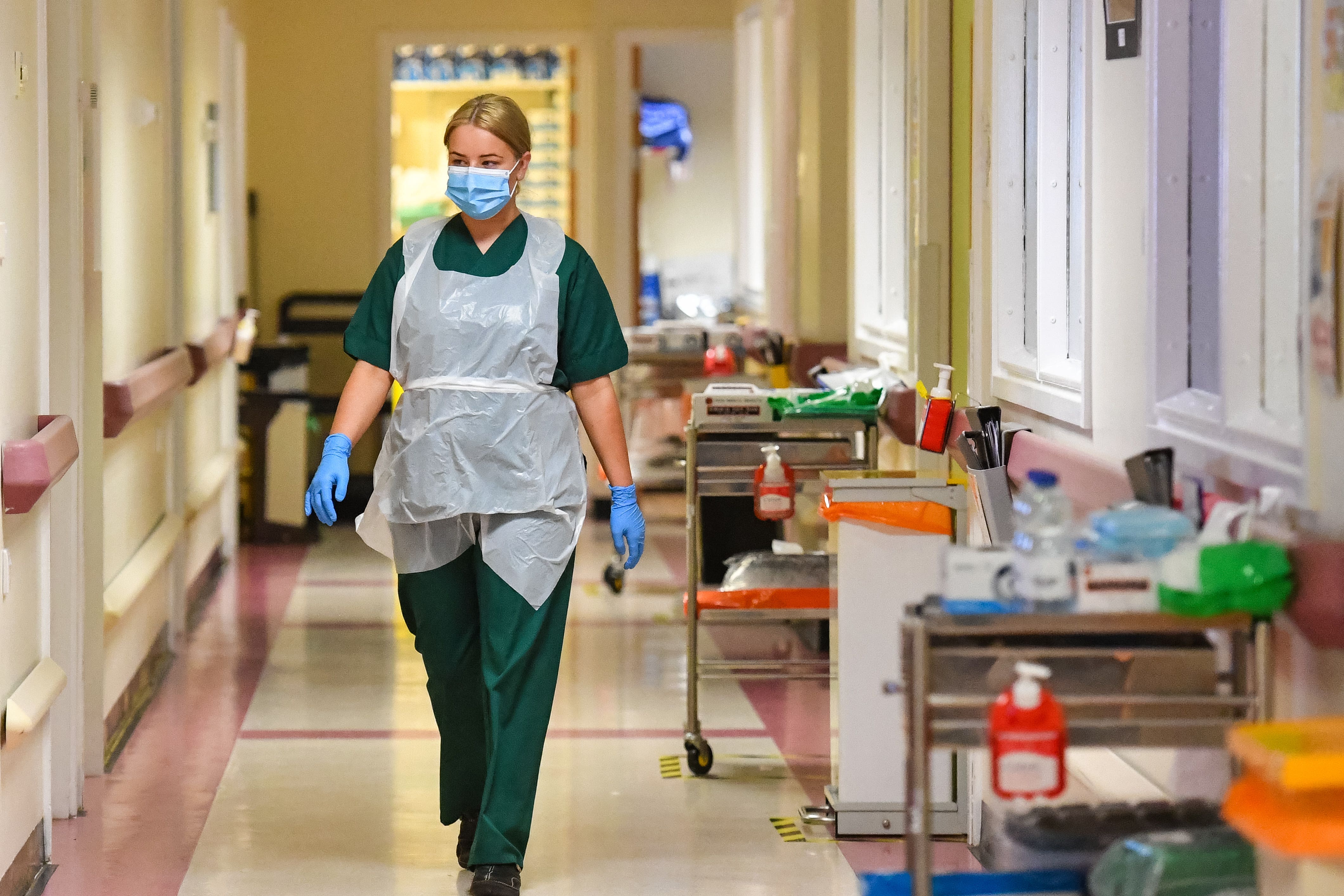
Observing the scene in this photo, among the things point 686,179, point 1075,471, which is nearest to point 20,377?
point 1075,471

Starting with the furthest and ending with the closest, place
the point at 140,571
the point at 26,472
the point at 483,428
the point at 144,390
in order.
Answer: the point at 140,571 → the point at 144,390 → the point at 483,428 → the point at 26,472

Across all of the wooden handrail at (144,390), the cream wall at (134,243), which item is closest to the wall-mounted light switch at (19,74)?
the cream wall at (134,243)

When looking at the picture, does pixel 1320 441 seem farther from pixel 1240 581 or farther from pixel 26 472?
pixel 26 472

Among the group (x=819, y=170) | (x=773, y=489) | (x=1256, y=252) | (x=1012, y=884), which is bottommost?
(x=1012, y=884)

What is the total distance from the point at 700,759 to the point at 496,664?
1.01 m

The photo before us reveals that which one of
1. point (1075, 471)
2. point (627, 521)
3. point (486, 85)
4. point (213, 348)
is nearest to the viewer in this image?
point (1075, 471)

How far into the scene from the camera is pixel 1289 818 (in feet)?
6.01

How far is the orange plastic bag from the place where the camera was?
363cm

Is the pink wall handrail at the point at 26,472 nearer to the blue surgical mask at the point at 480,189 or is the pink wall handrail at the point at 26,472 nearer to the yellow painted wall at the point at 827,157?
the blue surgical mask at the point at 480,189

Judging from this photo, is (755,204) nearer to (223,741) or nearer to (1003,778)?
(223,741)

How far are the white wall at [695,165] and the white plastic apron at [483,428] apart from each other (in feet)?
20.3

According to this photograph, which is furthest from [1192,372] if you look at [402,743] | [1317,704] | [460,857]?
[402,743]

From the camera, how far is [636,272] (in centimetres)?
897

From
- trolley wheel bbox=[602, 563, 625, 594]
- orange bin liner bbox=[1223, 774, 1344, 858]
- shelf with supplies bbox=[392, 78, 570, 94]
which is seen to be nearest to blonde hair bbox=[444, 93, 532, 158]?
orange bin liner bbox=[1223, 774, 1344, 858]
